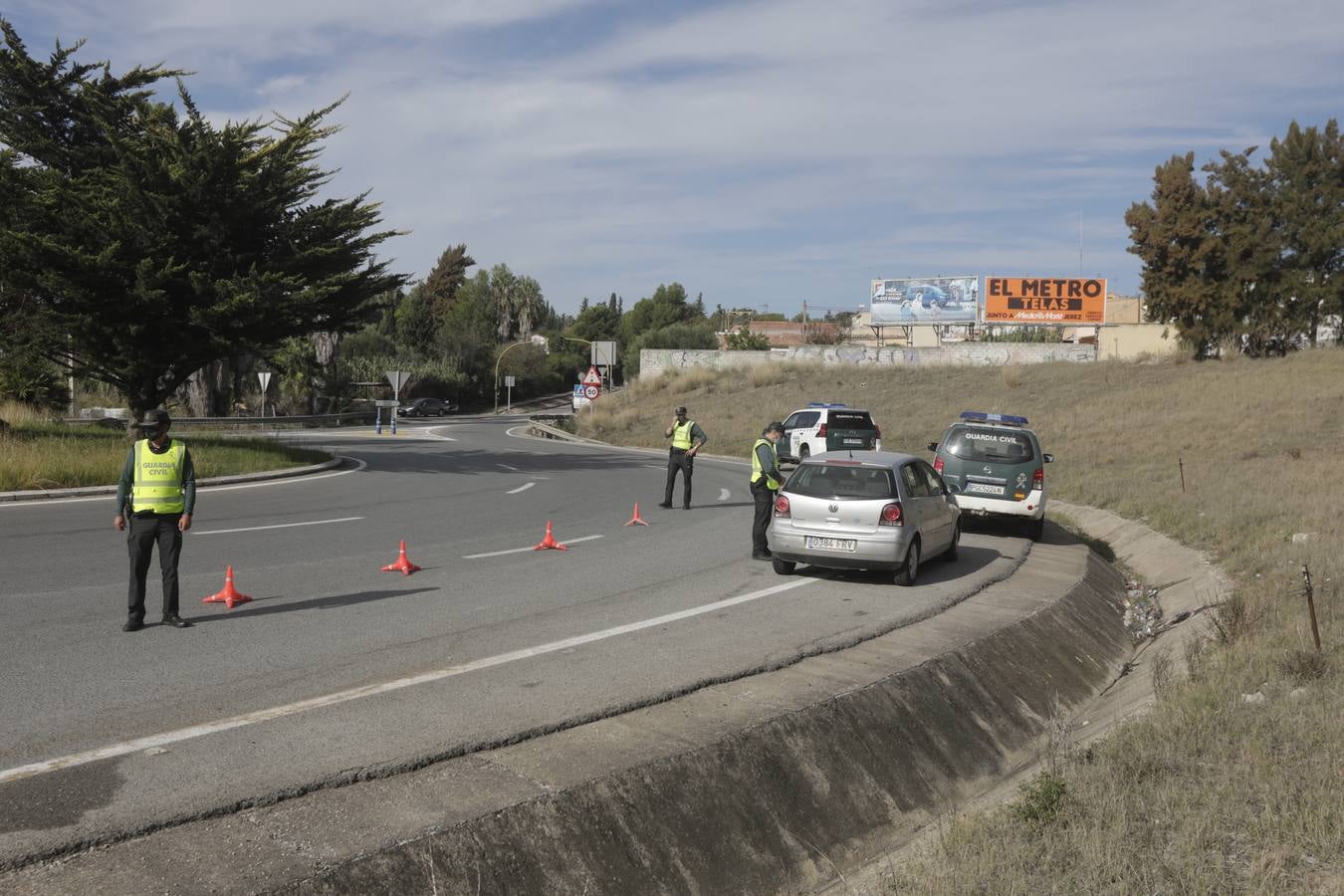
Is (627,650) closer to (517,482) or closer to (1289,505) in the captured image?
(1289,505)

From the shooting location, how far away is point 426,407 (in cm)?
7812

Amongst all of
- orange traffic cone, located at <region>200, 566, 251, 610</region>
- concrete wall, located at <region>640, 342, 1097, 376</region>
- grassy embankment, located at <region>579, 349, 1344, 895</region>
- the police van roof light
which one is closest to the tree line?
concrete wall, located at <region>640, 342, 1097, 376</region>

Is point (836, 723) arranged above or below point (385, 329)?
below

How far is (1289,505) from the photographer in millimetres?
16969

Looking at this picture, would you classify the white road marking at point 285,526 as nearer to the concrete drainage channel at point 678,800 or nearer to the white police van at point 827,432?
the concrete drainage channel at point 678,800

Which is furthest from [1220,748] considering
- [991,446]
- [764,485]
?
[991,446]

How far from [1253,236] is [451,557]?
50011mm

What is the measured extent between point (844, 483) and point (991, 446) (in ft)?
19.0

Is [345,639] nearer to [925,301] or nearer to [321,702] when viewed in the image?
[321,702]

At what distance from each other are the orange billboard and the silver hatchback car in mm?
60820

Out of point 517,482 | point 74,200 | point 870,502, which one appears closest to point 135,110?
point 74,200

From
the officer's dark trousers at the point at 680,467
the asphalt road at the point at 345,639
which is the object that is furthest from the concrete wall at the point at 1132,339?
the asphalt road at the point at 345,639

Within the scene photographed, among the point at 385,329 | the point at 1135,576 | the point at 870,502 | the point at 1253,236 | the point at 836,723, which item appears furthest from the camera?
the point at 385,329

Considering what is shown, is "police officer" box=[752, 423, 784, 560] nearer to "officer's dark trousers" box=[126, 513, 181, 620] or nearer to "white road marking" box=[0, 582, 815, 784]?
"white road marking" box=[0, 582, 815, 784]
